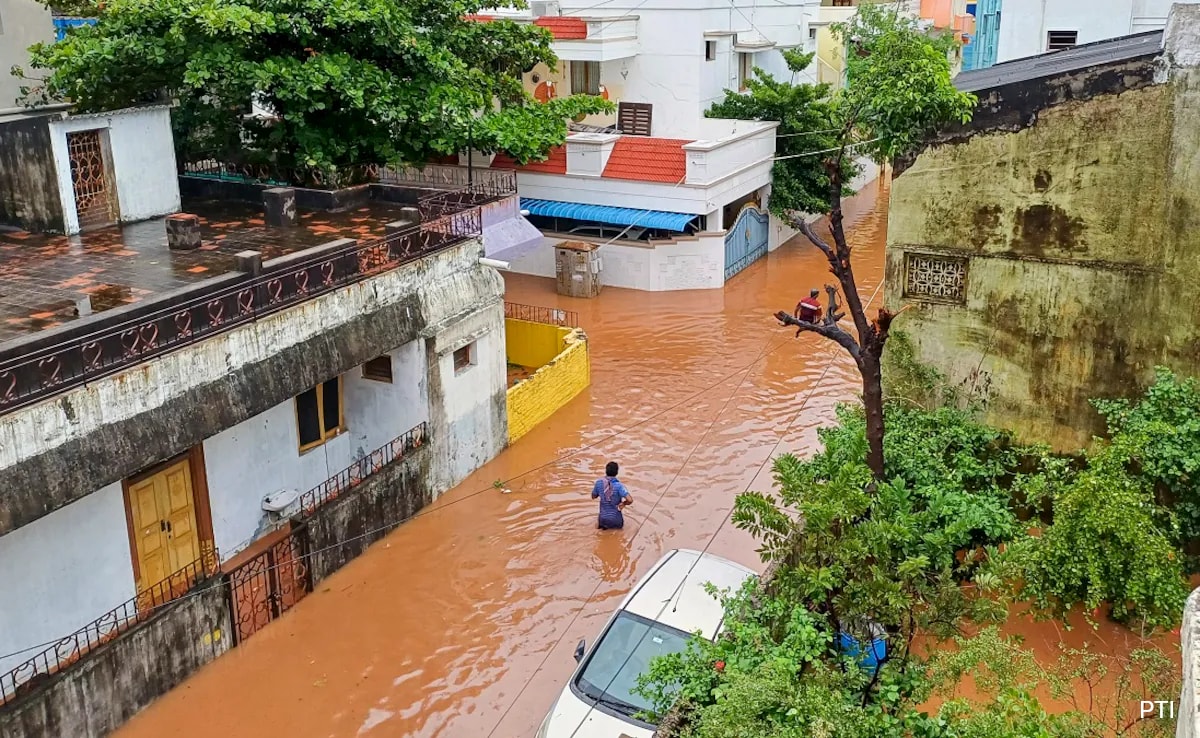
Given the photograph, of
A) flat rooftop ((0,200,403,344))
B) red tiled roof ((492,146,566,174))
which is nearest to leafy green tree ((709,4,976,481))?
flat rooftop ((0,200,403,344))

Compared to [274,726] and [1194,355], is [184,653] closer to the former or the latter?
[274,726]

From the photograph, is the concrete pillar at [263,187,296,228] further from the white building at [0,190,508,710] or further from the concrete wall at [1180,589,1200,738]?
the concrete wall at [1180,589,1200,738]

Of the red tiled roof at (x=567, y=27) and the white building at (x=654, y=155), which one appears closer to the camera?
the white building at (x=654, y=155)

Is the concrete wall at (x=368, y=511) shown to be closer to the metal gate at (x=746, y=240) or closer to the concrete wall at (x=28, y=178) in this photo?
the concrete wall at (x=28, y=178)

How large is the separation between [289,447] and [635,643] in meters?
5.86

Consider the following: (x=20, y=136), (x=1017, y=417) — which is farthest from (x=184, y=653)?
(x=1017, y=417)

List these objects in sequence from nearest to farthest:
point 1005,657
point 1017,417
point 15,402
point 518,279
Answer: point 1005,657, point 15,402, point 1017,417, point 518,279

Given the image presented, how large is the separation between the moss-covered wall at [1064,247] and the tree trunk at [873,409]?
2012mm

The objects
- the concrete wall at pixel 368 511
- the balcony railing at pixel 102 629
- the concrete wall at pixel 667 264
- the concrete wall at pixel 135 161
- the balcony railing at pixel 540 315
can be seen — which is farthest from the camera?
the concrete wall at pixel 667 264

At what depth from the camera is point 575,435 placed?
17406mm

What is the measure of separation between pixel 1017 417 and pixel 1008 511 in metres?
1.73

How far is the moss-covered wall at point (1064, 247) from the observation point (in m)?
10.7

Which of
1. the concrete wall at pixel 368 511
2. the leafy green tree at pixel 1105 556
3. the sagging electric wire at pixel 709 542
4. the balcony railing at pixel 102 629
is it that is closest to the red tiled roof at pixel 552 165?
the sagging electric wire at pixel 709 542

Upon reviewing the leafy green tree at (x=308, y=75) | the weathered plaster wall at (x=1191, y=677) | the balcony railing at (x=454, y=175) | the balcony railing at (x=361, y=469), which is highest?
the leafy green tree at (x=308, y=75)
